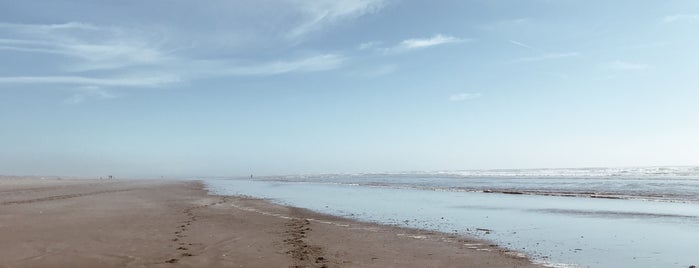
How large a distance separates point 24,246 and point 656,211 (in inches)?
870

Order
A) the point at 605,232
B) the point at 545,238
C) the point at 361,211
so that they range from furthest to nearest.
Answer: the point at 361,211, the point at 605,232, the point at 545,238

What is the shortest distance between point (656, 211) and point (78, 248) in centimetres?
2100

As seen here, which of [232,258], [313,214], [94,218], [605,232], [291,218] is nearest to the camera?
[232,258]

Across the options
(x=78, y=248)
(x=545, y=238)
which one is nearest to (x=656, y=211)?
(x=545, y=238)

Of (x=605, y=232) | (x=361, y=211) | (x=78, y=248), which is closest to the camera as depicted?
(x=78, y=248)

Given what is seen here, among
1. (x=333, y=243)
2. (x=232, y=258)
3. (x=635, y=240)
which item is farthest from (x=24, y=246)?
(x=635, y=240)

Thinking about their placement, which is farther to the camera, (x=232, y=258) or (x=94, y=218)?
(x=94, y=218)

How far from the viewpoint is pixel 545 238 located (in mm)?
12617

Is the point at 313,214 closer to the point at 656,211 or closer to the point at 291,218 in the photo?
the point at 291,218

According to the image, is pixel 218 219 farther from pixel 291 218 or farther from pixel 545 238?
pixel 545 238

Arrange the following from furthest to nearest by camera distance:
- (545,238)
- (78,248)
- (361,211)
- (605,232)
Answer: (361,211)
(605,232)
(545,238)
(78,248)

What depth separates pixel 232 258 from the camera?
31.4ft

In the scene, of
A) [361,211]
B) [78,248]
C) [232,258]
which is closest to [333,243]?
[232,258]

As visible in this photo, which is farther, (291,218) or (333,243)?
(291,218)
